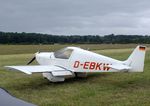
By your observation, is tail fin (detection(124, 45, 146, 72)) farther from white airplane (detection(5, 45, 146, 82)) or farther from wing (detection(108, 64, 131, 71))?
wing (detection(108, 64, 131, 71))

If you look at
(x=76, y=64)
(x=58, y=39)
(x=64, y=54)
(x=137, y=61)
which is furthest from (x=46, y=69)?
(x=58, y=39)

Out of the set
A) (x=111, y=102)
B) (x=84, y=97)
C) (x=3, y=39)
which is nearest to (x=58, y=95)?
(x=84, y=97)

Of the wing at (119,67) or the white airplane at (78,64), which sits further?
the white airplane at (78,64)

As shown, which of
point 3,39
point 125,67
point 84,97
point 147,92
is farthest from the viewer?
point 3,39

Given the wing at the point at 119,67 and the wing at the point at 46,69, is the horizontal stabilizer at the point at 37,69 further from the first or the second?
the wing at the point at 119,67

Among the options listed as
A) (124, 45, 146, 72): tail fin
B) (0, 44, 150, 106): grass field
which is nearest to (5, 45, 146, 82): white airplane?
(124, 45, 146, 72): tail fin

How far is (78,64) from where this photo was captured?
549 inches

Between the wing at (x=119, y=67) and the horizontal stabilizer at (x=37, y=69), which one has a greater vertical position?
the wing at (x=119, y=67)

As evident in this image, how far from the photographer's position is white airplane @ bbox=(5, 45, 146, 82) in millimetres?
12898

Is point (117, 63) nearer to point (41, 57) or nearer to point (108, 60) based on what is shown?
point (108, 60)

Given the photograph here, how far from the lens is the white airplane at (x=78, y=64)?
12898mm

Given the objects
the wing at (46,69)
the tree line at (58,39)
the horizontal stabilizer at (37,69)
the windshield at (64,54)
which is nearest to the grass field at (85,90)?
the wing at (46,69)

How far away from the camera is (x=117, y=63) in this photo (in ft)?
43.0

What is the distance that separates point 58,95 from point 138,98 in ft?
7.89
